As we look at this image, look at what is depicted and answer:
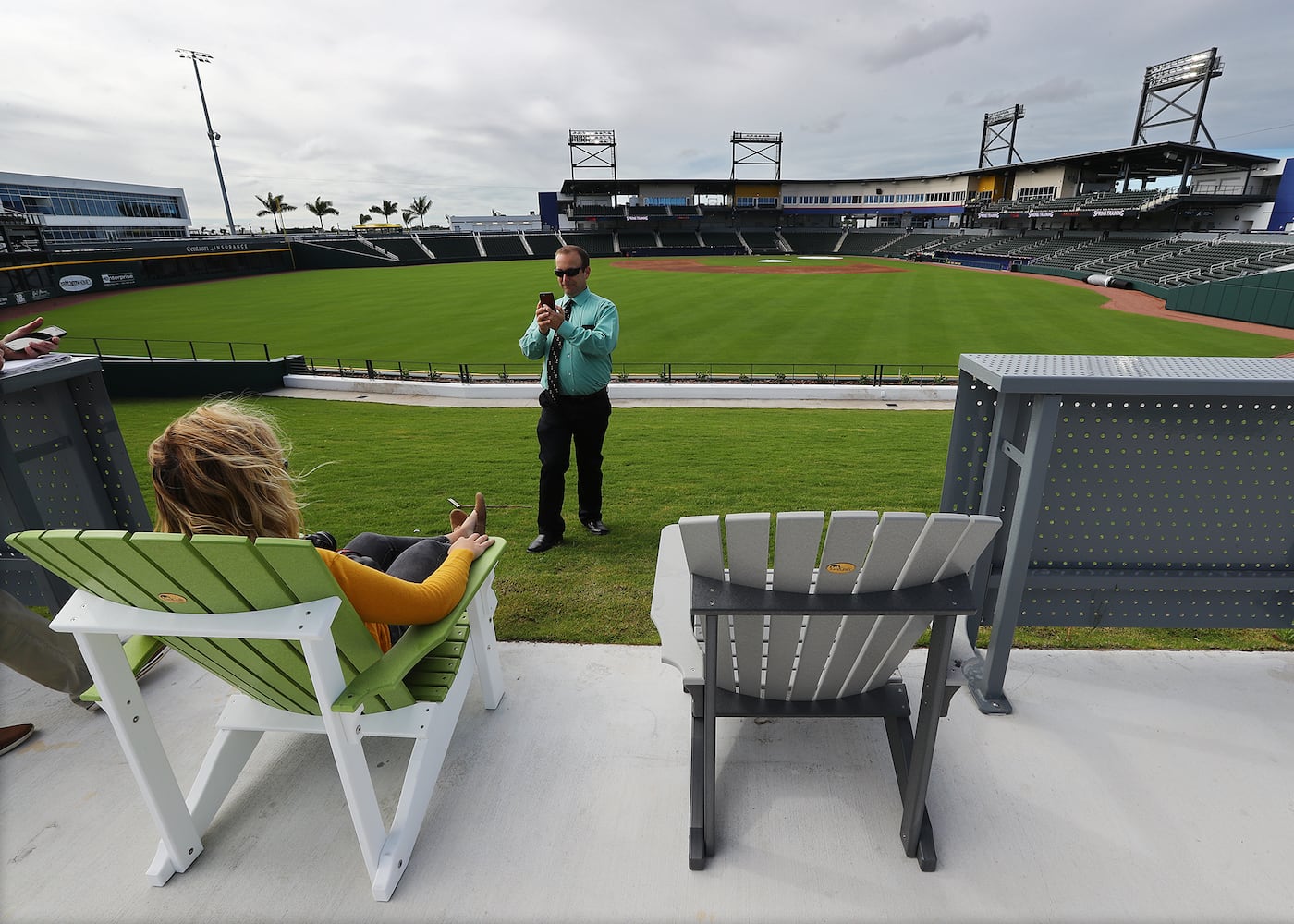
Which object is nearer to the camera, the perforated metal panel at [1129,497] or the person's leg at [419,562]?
the person's leg at [419,562]

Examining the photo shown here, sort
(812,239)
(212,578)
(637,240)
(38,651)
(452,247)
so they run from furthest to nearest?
(637,240)
(812,239)
(452,247)
(38,651)
(212,578)

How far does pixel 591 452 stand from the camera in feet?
14.7

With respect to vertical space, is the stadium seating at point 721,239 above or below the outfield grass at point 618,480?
above

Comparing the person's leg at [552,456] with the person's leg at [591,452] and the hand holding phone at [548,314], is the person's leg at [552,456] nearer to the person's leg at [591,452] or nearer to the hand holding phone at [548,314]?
the person's leg at [591,452]

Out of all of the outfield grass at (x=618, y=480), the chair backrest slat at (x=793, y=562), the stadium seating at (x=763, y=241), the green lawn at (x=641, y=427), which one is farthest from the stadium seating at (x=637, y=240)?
the chair backrest slat at (x=793, y=562)

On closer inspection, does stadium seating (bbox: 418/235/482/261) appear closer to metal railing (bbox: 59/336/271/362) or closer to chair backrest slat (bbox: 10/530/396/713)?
metal railing (bbox: 59/336/271/362)

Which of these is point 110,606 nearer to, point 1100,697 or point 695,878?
point 695,878

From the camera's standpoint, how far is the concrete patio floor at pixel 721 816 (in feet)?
6.52

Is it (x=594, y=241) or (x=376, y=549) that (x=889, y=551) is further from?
(x=594, y=241)

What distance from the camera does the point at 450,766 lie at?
8.34 feet

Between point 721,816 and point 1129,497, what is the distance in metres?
2.49

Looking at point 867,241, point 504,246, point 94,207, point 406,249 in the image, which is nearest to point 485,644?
point 406,249

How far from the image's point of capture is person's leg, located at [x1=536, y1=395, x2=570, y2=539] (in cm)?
430

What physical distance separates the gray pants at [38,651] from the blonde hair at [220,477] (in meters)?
1.78
